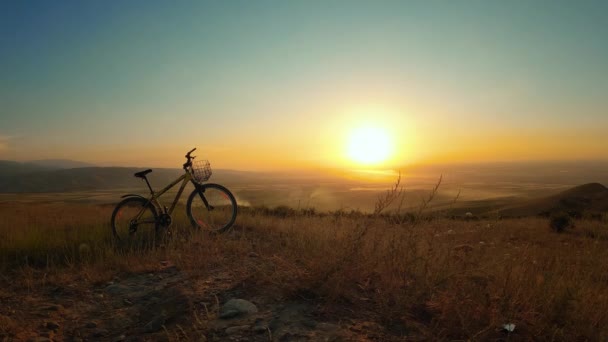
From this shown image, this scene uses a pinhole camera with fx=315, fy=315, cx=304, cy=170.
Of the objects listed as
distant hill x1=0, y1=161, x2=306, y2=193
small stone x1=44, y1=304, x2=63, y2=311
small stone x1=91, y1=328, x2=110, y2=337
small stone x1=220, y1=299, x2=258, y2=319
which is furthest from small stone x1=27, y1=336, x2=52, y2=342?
distant hill x1=0, y1=161, x2=306, y2=193

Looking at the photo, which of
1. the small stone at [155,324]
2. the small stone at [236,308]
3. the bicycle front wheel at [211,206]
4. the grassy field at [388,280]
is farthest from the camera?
the bicycle front wheel at [211,206]

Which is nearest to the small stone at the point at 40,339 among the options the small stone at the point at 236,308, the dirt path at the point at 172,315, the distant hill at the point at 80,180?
the dirt path at the point at 172,315

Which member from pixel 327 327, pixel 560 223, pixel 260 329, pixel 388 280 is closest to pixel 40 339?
pixel 260 329

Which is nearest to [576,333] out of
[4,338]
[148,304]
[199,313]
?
[199,313]

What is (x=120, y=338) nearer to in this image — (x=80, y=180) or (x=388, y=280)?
(x=388, y=280)

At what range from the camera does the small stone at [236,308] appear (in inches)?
120

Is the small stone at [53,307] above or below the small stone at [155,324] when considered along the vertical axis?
below

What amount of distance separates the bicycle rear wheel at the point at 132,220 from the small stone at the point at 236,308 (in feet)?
12.6

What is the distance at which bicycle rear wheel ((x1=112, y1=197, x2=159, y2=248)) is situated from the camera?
6.43 m

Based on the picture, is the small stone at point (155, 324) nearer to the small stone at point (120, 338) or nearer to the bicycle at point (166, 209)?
the small stone at point (120, 338)

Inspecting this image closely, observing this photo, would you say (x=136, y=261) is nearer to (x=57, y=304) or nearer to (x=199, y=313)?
(x=57, y=304)

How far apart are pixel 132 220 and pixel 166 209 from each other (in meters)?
0.66

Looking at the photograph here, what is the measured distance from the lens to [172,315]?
3084 mm

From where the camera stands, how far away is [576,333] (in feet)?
8.85
